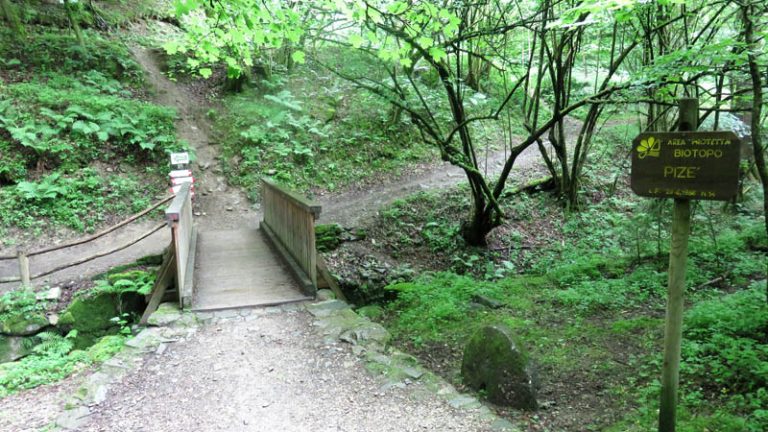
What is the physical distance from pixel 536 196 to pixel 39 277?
11508mm

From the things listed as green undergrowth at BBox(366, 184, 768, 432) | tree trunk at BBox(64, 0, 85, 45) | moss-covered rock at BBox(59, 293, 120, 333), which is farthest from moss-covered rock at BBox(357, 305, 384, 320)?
tree trunk at BBox(64, 0, 85, 45)

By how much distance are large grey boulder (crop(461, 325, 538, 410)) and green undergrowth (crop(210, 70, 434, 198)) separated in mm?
10160

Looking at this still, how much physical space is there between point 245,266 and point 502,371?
5.25 m

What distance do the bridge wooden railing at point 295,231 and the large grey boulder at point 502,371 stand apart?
9.85 ft

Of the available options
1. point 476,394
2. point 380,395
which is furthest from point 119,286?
point 476,394

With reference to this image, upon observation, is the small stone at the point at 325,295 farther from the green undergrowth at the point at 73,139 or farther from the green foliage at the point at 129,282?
the green undergrowth at the point at 73,139

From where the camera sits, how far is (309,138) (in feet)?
51.1

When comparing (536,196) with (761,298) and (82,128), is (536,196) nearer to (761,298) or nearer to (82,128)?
(761,298)

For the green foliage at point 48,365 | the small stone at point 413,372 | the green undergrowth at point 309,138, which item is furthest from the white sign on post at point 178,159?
the small stone at point 413,372

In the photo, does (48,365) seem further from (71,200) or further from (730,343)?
(730,343)

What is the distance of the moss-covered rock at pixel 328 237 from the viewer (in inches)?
392

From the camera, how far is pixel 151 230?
11.2 m

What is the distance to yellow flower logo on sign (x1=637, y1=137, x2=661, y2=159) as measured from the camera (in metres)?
3.09

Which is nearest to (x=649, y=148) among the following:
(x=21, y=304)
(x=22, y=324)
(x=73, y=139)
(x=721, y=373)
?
(x=721, y=373)
